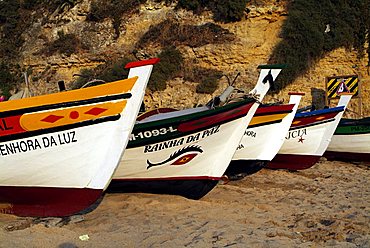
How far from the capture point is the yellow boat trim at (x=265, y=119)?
27.4 feet

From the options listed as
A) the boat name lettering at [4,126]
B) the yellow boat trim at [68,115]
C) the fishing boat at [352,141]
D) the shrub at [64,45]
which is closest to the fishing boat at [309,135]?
the fishing boat at [352,141]

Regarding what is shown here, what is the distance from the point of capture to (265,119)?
8.47 metres

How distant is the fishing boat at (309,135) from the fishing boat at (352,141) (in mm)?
1233

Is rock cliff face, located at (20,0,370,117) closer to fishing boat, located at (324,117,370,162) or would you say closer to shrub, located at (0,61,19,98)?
shrub, located at (0,61,19,98)

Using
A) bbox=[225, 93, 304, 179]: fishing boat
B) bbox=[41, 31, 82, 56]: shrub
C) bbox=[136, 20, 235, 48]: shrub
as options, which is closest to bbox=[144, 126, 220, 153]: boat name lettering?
bbox=[225, 93, 304, 179]: fishing boat

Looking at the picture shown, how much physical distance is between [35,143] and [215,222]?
2378 mm

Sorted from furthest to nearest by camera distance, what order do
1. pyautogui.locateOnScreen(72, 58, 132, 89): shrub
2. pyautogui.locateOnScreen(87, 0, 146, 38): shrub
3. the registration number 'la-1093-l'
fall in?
1. pyautogui.locateOnScreen(87, 0, 146, 38): shrub
2. pyautogui.locateOnScreen(72, 58, 132, 89): shrub
3. the registration number 'la-1093-l'

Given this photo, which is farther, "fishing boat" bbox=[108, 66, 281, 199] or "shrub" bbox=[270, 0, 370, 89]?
"shrub" bbox=[270, 0, 370, 89]

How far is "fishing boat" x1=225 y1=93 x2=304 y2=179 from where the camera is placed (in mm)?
8297

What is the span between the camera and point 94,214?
5.61 metres

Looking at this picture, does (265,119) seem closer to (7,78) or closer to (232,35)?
(232,35)

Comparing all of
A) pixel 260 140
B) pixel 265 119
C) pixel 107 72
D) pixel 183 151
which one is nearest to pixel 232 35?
pixel 107 72

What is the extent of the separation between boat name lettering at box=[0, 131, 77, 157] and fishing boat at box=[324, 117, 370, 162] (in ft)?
28.4

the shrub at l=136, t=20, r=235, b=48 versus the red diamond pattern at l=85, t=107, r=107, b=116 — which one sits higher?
the red diamond pattern at l=85, t=107, r=107, b=116
